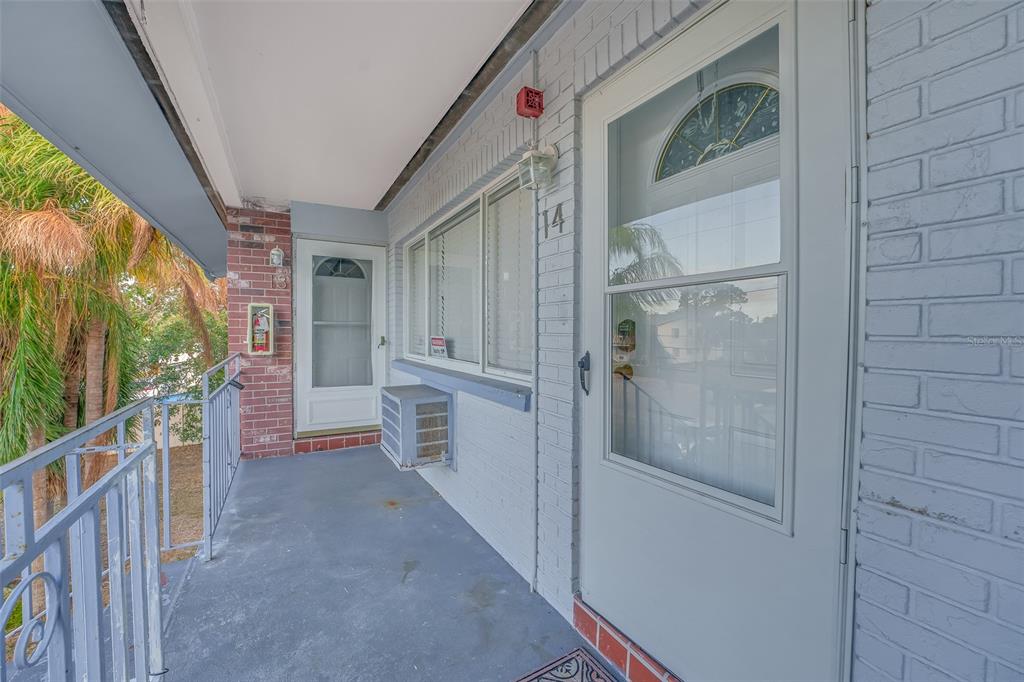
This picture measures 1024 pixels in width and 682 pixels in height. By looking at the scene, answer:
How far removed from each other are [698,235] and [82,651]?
2197mm

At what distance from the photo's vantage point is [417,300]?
453cm

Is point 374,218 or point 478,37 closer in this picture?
point 478,37

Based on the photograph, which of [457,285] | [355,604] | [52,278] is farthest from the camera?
[52,278]

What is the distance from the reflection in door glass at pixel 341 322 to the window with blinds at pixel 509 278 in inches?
110

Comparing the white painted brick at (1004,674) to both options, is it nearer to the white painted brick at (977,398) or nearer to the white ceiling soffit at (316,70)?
the white painted brick at (977,398)

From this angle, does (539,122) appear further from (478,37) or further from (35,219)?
(35,219)

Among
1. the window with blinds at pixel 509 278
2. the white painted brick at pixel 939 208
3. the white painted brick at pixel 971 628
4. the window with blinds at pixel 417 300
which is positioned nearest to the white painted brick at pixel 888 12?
the white painted brick at pixel 939 208

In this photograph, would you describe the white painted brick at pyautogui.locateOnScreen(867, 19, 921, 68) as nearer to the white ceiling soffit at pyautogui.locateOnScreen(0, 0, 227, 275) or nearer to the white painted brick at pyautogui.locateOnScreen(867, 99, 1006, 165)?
the white painted brick at pyautogui.locateOnScreen(867, 99, 1006, 165)

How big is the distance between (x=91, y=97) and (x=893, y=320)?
346 centimetres

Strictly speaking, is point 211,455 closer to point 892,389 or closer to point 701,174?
point 701,174

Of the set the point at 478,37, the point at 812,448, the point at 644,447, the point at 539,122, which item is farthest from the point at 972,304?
the point at 478,37

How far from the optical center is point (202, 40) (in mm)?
2209

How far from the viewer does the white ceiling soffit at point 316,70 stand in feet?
6.62

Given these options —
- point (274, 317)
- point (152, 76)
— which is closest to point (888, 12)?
point (152, 76)
